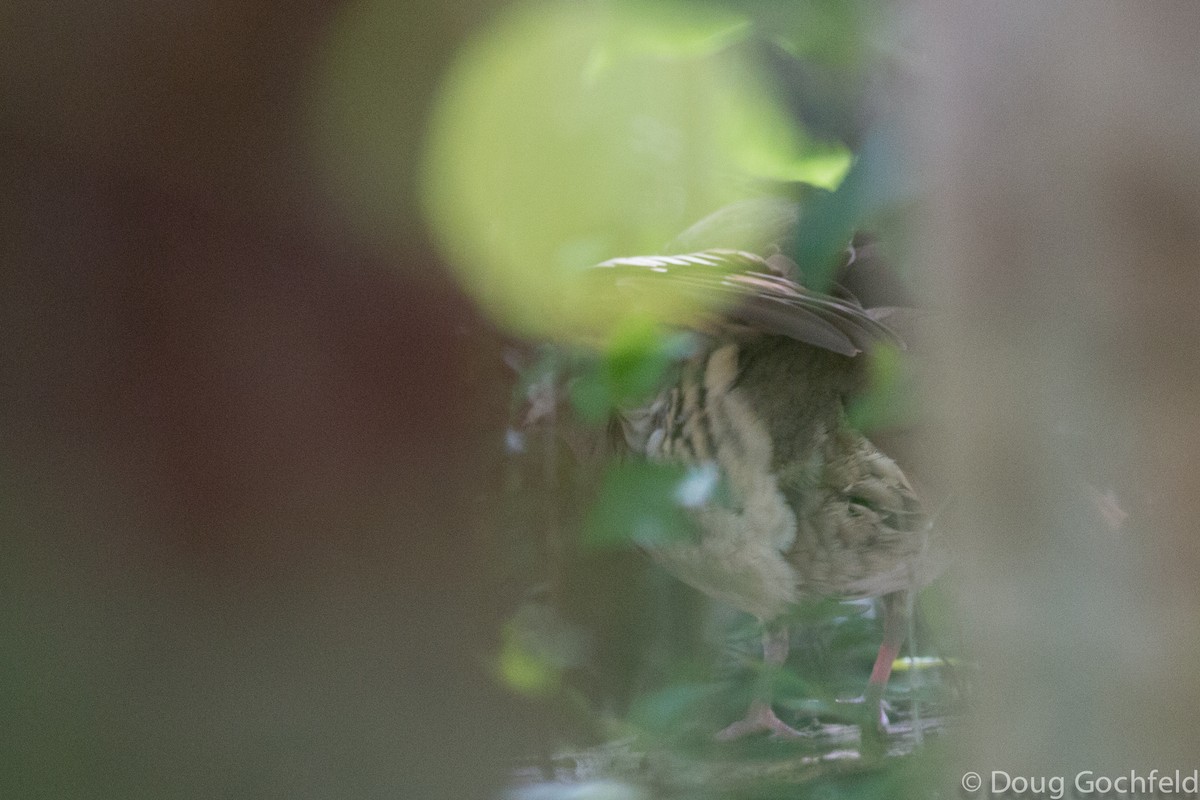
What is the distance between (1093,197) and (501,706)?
49 centimetres

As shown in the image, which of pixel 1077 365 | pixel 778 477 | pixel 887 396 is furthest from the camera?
pixel 778 477

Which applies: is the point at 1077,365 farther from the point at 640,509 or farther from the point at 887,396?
the point at 640,509

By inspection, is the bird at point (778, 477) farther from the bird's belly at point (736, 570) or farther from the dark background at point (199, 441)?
the dark background at point (199, 441)

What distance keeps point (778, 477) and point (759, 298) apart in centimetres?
17

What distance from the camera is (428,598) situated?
0.59 metres

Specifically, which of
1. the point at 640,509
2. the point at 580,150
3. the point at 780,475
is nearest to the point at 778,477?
the point at 780,475

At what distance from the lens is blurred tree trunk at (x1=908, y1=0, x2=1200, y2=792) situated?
0.26 metres

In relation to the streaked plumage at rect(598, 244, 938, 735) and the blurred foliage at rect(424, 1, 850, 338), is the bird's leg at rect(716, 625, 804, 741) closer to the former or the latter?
the streaked plumage at rect(598, 244, 938, 735)

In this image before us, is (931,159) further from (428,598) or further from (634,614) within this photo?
(634,614)

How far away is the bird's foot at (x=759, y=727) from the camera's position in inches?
26.9

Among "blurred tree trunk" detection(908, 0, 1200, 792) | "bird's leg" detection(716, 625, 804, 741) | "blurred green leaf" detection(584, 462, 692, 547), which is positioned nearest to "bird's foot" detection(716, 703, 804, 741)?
"bird's leg" detection(716, 625, 804, 741)

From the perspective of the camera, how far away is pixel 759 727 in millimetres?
693

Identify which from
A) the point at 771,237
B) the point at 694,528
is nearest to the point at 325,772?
the point at 694,528

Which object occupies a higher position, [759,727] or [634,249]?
[634,249]
